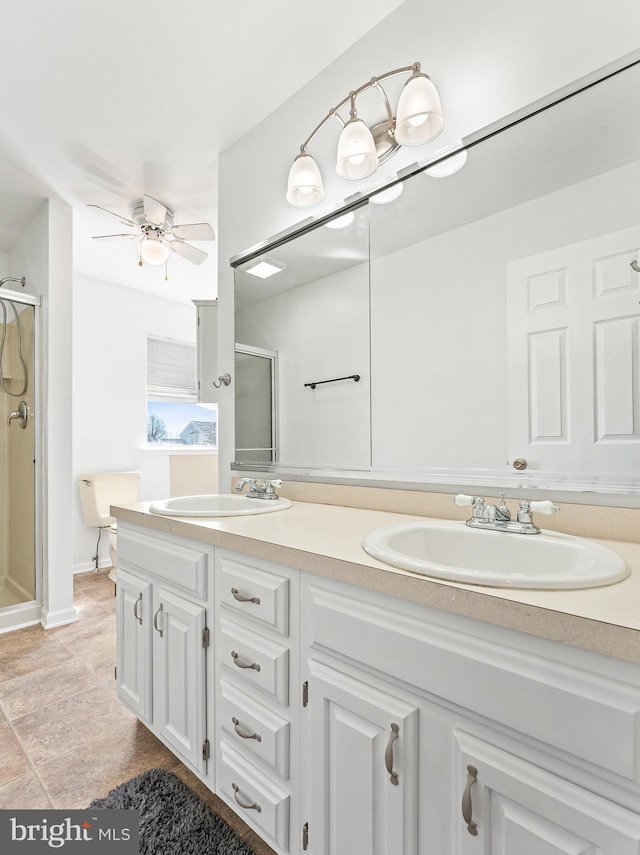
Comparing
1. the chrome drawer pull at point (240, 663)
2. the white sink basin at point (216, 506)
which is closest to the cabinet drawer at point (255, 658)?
the chrome drawer pull at point (240, 663)

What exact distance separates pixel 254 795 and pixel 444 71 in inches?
83.6

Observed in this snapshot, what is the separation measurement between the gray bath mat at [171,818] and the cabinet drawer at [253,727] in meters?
0.26

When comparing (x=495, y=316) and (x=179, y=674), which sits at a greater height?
(x=495, y=316)

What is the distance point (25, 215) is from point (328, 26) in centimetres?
236

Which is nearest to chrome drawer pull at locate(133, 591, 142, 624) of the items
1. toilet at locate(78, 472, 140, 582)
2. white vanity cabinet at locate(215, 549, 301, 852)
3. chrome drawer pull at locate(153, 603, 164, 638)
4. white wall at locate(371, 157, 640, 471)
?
chrome drawer pull at locate(153, 603, 164, 638)

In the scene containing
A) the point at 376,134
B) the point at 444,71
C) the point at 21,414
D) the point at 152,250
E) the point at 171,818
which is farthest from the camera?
the point at 21,414

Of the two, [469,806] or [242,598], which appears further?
[242,598]

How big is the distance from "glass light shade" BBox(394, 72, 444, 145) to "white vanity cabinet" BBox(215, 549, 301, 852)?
1.34 m

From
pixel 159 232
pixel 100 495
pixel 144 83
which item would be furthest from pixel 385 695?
pixel 100 495

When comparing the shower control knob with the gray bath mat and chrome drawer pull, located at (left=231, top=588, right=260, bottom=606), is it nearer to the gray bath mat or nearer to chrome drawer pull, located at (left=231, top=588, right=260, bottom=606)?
the gray bath mat

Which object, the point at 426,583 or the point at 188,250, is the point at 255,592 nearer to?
the point at 426,583

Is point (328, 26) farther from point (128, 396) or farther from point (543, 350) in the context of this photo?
point (128, 396)

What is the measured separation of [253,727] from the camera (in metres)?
1.09

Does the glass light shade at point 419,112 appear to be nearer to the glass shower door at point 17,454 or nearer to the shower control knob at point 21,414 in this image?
the glass shower door at point 17,454
